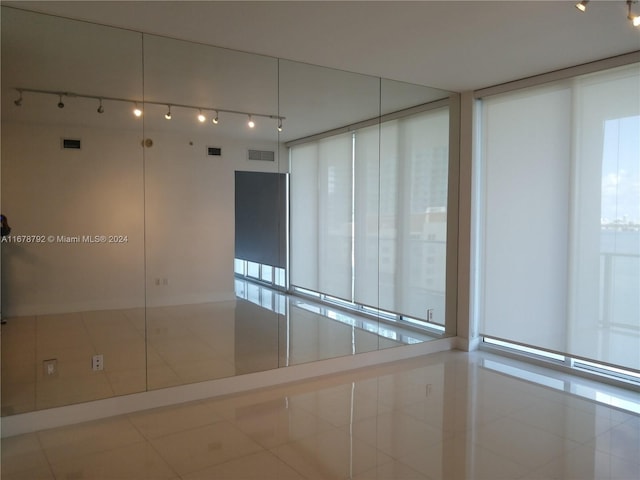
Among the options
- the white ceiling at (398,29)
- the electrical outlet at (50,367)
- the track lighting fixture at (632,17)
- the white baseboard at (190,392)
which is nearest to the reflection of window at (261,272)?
the white baseboard at (190,392)

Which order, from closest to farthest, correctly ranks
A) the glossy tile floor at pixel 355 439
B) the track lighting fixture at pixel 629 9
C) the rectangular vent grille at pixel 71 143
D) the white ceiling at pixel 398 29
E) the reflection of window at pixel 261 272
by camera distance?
the glossy tile floor at pixel 355 439, the track lighting fixture at pixel 629 9, the white ceiling at pixel 398 29, the rectangular vent grille at pixel 71 143, the reflection of window at pixel 261 272

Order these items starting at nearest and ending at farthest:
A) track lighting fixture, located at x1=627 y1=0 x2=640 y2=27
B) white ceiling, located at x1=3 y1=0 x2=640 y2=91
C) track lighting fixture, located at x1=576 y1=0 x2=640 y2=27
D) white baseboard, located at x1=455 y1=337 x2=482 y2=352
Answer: track lighting fixture, located at x1=576 y1=0 x2=640 y2=27 < track lighting fixture, located at x1=627 y1=0 x2=640 y2=27 < white ceiling, located at x1=3 y1=0 x2=640 y2=91 < white baseboard, located at x1=455 y1=337 x2=482 y2=352

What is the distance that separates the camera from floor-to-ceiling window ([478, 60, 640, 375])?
13.8 feet

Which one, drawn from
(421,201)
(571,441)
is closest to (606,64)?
(421,201)

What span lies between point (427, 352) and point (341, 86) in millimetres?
3191

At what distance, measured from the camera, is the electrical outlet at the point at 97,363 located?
3588mm

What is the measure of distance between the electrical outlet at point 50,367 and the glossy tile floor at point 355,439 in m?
0.40

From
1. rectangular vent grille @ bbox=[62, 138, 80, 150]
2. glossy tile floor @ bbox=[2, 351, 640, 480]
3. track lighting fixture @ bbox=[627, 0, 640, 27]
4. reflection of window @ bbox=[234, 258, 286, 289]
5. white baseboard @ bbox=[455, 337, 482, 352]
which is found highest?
track lighting fixture @ bbox=[627, 0, 640, 27]

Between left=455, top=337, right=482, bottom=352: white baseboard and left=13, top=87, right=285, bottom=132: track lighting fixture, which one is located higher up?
left=13, top=87, right=285, bottom=132: track lighting fixture

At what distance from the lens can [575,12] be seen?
10.8 ft

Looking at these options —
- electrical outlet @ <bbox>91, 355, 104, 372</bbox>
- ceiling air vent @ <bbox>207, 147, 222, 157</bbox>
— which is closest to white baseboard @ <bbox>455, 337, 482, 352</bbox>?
ceiling air vent @ <bbox>207, 147, 222, 157</bbox>

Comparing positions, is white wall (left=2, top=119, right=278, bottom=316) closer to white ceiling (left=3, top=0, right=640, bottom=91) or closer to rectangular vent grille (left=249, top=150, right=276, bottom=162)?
rectangular vent grille (left=249, top=150, right=276, bottom=162)

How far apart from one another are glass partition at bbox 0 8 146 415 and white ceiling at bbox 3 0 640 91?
291mm

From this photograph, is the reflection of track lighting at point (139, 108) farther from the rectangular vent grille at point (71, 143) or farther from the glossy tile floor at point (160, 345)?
the glossy tile floor at point (160, 345)
